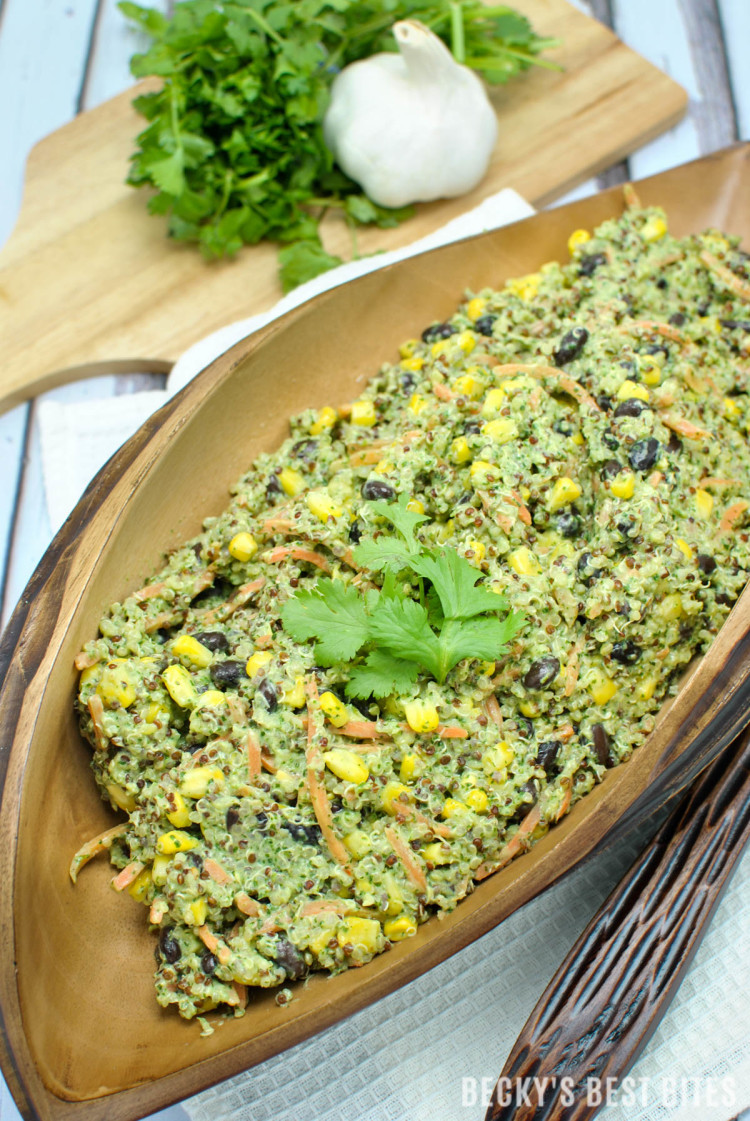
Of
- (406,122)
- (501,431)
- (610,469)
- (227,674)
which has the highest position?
(406,122)

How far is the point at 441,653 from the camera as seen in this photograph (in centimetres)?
207

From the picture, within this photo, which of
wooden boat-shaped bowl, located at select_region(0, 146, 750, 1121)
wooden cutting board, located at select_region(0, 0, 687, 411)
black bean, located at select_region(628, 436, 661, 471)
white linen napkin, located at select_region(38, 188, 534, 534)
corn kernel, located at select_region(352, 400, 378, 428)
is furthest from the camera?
wooden cutting board, located at select_region(0, 0, 687, 411)

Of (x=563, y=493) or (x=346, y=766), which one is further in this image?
(x=563, y=493)

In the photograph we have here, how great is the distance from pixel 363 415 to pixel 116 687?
1049mm

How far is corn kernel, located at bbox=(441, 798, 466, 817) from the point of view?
2.06 meters

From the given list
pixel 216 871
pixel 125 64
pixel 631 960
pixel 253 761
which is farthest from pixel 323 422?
pixel 125 64

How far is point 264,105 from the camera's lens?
3.61 m

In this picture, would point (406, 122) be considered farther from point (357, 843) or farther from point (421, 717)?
point (357, 843)

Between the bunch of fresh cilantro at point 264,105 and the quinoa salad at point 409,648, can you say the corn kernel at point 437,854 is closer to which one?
the quinoa salad at point 409,648

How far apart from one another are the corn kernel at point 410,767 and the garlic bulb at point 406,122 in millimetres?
2521

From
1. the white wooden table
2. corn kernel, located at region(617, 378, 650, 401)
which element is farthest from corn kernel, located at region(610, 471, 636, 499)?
the white wooden table

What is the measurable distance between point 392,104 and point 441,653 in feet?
8.17

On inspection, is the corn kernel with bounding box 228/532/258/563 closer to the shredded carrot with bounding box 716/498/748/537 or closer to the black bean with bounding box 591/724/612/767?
the black bean with bounding box 591/724/612/767

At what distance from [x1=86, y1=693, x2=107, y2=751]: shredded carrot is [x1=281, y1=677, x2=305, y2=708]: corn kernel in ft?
1.36
